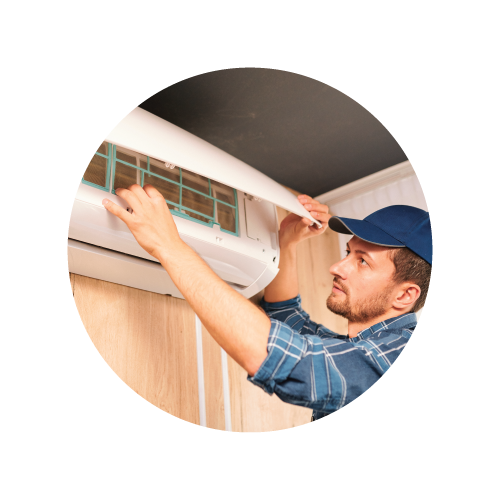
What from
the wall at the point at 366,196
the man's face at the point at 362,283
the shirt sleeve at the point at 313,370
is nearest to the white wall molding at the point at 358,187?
the wall at the point at 366,196

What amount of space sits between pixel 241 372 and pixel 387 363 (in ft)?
1.54

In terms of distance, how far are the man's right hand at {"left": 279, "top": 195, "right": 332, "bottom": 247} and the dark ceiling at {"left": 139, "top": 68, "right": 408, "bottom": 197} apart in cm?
5

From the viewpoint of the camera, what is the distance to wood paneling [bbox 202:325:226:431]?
3.50 feet

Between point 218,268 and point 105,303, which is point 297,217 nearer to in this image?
point 218,268

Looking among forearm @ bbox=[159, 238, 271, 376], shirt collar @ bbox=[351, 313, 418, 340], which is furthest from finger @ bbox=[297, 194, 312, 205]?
forearm @ bbox=[159, 238, 271, 376]

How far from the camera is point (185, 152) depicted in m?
0.83

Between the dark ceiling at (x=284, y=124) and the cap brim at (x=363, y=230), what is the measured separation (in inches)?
4.1

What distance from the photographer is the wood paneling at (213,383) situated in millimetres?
1066

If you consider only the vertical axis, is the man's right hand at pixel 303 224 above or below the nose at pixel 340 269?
above

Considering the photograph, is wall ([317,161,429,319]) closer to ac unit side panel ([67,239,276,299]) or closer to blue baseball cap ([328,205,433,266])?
blue baseball cap ([328,205,433,266])

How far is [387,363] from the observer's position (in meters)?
0.80

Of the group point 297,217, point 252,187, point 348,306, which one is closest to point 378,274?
point 348,306

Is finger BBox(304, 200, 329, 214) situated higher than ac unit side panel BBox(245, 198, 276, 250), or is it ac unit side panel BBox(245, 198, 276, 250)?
finger BBox(304, 200, 329, 214)

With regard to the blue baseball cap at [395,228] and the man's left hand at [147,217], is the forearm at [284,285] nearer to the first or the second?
the blue baseball cap at [395,228]
